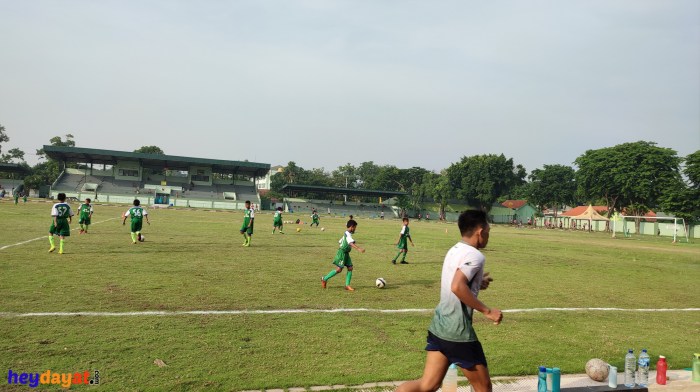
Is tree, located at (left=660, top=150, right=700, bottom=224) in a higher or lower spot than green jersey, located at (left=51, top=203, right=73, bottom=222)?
higher

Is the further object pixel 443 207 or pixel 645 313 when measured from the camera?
pixel 443 207

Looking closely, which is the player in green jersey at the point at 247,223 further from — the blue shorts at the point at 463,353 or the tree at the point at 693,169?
the tree at the point at 693,169

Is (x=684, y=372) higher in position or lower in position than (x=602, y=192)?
lower

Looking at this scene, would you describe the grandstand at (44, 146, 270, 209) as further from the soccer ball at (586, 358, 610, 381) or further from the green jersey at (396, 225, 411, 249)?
the soccer ball at (586, 358, 610, 381)

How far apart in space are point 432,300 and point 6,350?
7863 millimetres

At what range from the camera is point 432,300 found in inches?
418

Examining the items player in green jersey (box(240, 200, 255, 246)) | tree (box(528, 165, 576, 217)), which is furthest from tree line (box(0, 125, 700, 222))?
player in green jersey (box(240, 200, 255, 246))

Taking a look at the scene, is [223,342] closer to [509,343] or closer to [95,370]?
[95,370]

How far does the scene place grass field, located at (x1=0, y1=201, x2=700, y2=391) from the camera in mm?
5679

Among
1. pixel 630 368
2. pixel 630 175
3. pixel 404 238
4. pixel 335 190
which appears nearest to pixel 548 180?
pixel 630 175

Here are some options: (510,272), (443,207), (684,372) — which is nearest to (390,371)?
(684,372)

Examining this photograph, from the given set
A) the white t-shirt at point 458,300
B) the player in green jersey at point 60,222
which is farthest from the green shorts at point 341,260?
the player in green jersey at point 60,222

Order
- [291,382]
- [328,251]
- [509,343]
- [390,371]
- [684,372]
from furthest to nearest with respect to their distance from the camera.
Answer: [328,251] < [509,343] < [684,372] < [390,371] < [291,382]
